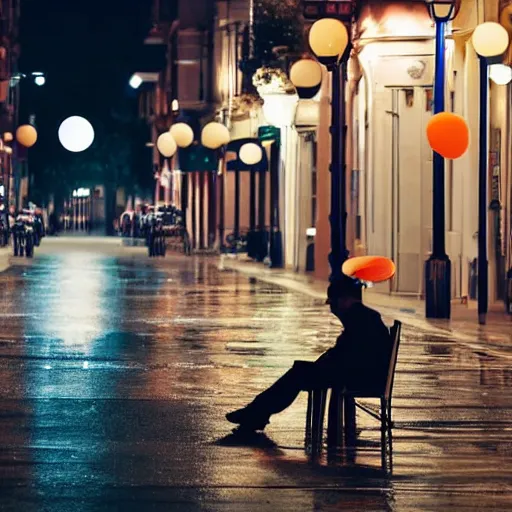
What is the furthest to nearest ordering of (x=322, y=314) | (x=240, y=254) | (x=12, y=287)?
1. (x=240, y=254)
2. (x=12, y=287)
3. (x=322, y=314)

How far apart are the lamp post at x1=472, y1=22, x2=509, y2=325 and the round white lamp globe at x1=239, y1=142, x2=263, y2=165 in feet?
85.1

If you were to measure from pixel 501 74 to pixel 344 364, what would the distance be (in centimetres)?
1558

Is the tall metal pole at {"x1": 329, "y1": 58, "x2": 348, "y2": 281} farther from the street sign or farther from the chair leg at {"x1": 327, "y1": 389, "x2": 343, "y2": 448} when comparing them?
the chair leg at {"x1": 327, "y1": 389, "x2": 343, "y2": 448}

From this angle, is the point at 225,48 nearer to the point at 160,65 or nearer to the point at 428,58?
the point at 160,65

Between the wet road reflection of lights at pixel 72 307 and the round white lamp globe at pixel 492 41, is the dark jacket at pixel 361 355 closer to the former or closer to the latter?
the wet road reflection of lights at pixel 72 307

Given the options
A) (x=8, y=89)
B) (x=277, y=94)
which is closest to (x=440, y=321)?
(x=277, y=94)

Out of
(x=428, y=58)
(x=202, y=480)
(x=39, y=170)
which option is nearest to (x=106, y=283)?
(x=428, y=58)

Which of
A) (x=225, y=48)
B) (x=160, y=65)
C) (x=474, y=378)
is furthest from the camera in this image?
(x=160, y=65)

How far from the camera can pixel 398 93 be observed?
3403 cm

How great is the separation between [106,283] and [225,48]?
2903 cm

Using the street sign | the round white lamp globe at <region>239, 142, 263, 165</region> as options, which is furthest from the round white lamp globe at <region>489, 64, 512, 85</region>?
the round white lamp globe at <region>239, 142, 263, 165</region>

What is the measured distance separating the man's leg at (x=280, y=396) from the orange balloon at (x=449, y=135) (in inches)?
495

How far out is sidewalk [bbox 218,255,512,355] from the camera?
22712mm

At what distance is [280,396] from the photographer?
12.9 m
